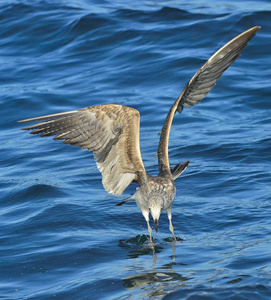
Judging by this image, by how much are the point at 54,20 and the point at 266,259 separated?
508 inches

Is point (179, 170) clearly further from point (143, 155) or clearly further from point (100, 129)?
point (143, 155)

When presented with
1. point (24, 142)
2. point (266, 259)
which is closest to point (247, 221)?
point (266, 259)

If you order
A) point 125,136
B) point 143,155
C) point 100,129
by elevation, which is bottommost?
point 143,155

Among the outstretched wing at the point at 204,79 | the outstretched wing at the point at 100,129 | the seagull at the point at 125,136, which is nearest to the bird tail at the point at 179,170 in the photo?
the seagull at the point at 125,136

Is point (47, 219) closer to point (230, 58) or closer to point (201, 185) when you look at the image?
point (201, 185)

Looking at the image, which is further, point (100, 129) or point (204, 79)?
point (204, 79)

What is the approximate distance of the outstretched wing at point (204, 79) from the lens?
830cm

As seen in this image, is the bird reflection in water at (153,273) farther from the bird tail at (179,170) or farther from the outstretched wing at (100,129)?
the outstretched wing at (100,129)

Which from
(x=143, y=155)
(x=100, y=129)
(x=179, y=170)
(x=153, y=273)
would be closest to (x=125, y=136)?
(x=100, y=129)

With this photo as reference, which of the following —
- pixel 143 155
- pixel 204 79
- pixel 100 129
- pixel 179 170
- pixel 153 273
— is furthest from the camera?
pixel 143 155

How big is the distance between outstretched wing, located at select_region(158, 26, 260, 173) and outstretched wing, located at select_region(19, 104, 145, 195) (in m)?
0.54

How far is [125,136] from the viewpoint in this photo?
7.65 meters

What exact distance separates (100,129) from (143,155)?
4.04 m

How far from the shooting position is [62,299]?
271 inches
